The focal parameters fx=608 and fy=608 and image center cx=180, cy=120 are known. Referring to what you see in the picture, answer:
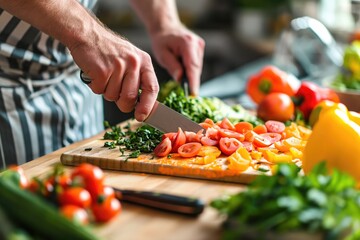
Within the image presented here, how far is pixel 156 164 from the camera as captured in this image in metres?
1.56

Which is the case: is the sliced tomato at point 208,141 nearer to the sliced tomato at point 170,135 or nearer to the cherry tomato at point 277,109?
the sliced tomato at point 170,135

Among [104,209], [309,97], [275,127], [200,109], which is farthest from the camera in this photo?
[309,97]

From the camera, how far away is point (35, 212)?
103cm

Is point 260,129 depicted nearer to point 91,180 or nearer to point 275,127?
point 275,127

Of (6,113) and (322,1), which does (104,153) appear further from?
(322,1)

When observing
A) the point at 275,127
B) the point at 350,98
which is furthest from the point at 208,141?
the point at 350,98

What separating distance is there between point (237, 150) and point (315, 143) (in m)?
0.26

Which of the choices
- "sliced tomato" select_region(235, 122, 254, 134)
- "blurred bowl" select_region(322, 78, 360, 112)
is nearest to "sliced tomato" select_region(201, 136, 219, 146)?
"sliced tomato" select_region(235, 122, 254, 134)

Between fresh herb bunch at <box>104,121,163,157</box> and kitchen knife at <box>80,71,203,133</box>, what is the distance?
0.04 m

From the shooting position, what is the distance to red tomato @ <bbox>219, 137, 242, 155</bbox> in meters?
1.65

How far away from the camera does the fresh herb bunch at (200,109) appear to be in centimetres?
203

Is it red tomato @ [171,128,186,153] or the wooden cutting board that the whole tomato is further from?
red tomato @ [171,128,186,153]

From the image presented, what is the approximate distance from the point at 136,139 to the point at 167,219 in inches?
22.9

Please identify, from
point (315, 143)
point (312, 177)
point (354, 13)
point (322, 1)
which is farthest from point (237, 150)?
point (322, 1)
